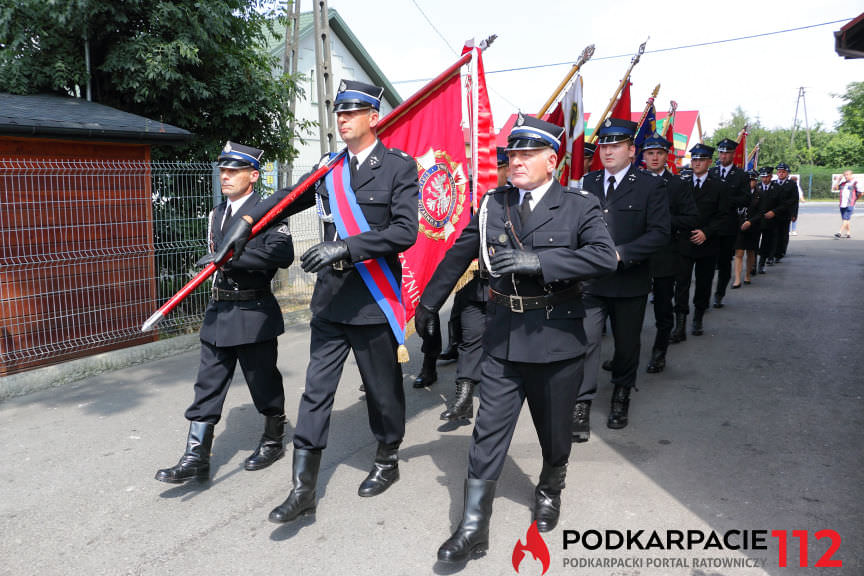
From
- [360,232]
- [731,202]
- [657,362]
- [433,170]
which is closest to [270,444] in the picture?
[360,232]

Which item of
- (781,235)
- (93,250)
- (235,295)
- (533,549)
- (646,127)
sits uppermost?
(646,127)

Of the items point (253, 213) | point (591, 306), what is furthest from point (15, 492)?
point (591, 306)

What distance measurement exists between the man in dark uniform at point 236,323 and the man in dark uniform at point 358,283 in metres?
0.36

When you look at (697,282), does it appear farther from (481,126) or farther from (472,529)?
(472,529)

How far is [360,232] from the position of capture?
354 cm

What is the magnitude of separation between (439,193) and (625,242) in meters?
1.36

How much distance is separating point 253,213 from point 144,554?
172 centimetres

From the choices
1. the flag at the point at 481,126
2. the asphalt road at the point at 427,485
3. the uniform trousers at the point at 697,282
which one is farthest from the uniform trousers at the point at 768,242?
the flag at the point at 481,126

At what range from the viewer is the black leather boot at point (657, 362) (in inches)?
246

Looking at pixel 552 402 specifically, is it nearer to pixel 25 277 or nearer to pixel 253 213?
pixel 253 213

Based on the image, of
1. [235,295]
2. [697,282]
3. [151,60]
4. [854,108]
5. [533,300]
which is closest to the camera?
[533,300]

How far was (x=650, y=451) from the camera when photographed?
436 cm

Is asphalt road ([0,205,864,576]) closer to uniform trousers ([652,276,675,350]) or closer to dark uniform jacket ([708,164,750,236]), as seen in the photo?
uniform trousers ([652,276,675,350])

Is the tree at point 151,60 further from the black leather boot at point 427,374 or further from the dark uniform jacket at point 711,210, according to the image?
the dark uniform jacket at point 711,210
